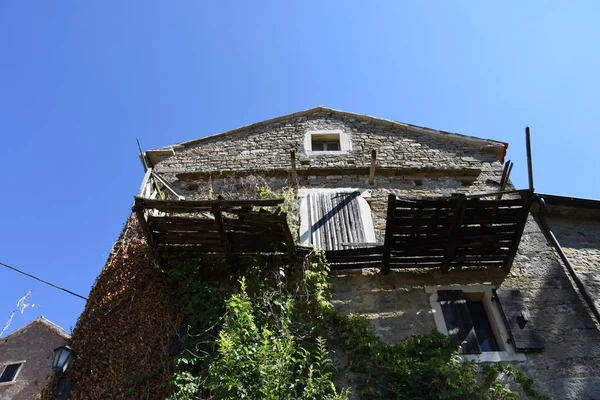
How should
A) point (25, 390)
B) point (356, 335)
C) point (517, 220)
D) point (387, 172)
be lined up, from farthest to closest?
point (25, 390) → point (387, 172) → point (517, 220) → point (356, 335)

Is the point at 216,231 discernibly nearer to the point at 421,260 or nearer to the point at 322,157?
the point at 421,260

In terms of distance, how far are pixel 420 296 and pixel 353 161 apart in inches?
128

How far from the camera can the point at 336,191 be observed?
7.63 m

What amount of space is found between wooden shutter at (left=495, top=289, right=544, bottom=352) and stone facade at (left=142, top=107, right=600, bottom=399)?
0.30ft

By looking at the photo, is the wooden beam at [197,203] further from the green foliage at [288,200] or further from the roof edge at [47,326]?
the roof edge at [47,326]

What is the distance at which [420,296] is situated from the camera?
5.88 meters

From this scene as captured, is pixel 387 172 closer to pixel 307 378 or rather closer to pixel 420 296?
pixel 420 296

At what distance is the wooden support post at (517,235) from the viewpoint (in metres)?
5.53

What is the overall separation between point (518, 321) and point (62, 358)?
5408 millimetres

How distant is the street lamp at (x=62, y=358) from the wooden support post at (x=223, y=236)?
81.3 inches

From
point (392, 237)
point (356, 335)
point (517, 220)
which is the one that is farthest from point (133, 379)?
point (517, 220)

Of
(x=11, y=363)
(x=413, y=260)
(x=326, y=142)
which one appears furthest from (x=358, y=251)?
(x=11, y=363)

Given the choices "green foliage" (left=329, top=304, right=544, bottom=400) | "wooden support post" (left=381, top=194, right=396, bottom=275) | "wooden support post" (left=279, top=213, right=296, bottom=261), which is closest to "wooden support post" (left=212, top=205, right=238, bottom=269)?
"wooden support post" (left=279, top=213, right=296, bottom=261)

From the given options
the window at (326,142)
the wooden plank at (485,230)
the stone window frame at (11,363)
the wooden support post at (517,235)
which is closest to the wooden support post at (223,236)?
the wooden plank at (485,230)
